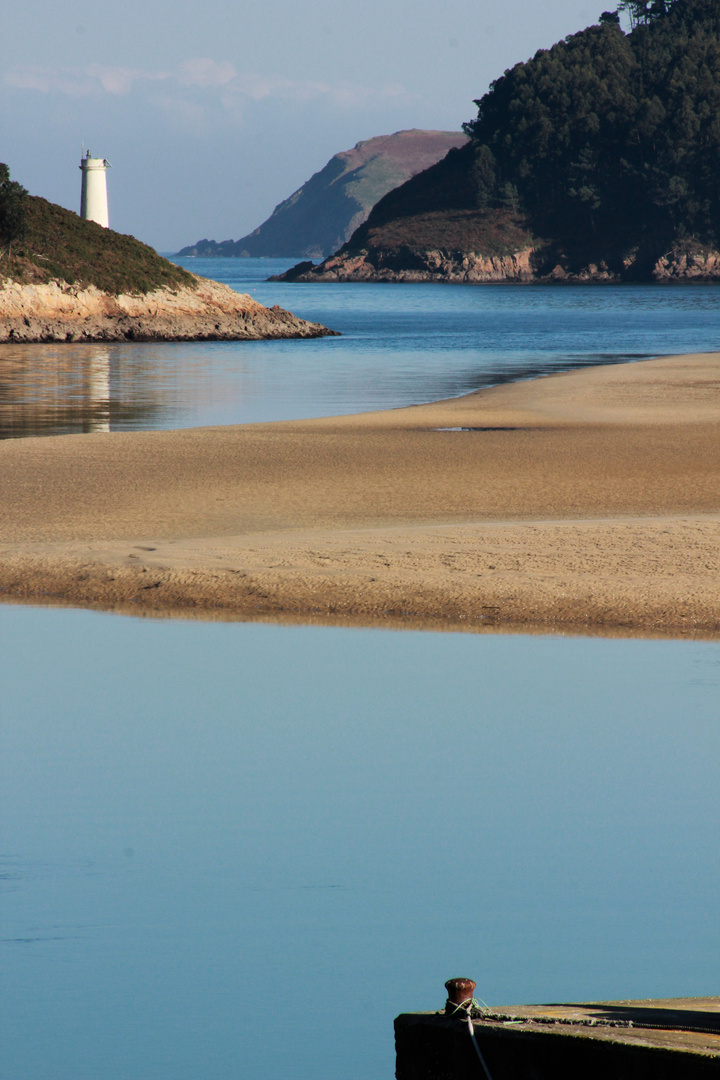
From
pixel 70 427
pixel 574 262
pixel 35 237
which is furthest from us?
pixel 574 262

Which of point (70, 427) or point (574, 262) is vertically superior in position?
point (574, 262)

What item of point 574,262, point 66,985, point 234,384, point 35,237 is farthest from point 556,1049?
point 574,262

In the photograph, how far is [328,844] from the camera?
20.1ft

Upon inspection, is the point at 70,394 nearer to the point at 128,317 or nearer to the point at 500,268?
the point at 128,317

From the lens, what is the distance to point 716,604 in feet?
35.0

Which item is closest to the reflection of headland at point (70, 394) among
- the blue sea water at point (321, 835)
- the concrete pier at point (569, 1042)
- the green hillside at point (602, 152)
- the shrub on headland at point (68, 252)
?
the shrub on headland at point (68, 252)

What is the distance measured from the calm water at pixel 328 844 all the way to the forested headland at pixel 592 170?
15893cm

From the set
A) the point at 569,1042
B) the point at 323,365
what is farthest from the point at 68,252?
the point at 569,1042

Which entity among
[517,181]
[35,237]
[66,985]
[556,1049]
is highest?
[517,181]

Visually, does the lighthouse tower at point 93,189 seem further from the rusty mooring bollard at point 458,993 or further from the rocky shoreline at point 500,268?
the rocky shoreline at point 500,268

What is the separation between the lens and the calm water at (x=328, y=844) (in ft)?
15.3

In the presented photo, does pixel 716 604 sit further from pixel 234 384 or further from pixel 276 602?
pixel 234 384

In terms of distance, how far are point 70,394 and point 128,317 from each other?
3204 centimetres

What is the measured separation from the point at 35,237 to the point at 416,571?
5929cm
